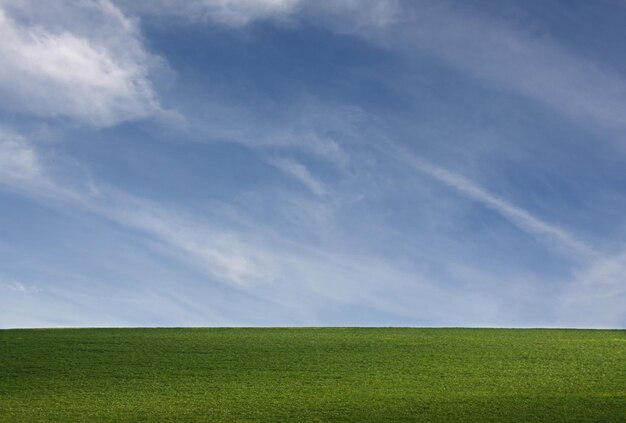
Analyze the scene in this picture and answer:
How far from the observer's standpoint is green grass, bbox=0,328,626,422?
12891 millimetres

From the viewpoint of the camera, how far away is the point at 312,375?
15.9 m

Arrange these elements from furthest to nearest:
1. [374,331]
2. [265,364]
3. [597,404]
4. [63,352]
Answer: [374,331], [63,352], [265,364], [597,404]

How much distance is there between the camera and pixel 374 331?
71.8ft

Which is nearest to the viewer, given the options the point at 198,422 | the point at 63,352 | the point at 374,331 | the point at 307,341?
the point at 198,422

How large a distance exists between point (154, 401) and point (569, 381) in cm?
977

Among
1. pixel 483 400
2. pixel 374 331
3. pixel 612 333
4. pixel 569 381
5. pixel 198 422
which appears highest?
pixel 612 333

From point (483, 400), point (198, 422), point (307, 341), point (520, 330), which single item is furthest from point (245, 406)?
point (520, 330)

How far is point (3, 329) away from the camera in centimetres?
2283

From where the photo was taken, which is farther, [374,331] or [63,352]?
[374,331]

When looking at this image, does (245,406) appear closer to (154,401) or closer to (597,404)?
(154,401)

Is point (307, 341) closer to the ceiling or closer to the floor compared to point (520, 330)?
closer to the floor

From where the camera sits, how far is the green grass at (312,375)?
12.9 m

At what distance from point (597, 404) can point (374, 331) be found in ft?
31.3

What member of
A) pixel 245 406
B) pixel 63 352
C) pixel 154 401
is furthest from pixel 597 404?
pixel 63 352
